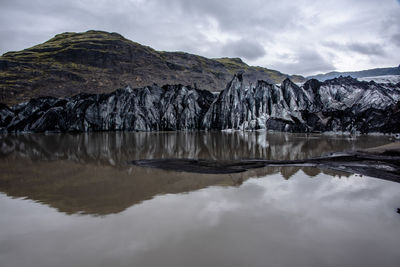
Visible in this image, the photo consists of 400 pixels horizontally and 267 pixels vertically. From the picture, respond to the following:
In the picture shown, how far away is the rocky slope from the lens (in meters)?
52.6

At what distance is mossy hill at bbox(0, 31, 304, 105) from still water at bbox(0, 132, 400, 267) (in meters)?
67.1

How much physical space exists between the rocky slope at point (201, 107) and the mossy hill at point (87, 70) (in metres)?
14.4

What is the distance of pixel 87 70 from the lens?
3255 inches

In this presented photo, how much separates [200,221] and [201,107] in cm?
5552

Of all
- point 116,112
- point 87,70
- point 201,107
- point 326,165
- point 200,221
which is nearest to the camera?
point 200,221

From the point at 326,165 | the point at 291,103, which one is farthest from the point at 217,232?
the point at 291,103

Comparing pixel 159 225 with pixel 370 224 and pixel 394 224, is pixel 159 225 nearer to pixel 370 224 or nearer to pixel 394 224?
pixel 370 224

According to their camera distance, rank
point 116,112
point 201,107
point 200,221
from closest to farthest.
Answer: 1. point 200,221
2. point 116,112
3. point 201,107

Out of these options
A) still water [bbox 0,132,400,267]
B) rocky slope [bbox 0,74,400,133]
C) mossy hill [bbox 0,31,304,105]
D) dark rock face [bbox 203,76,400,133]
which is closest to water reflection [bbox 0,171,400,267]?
still water [bbox 0,132,400,267]

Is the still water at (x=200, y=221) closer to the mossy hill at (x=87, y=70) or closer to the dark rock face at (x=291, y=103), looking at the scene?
the dark rock face at (x=291, y=103)

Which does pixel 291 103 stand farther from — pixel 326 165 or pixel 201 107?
pixel 326 165

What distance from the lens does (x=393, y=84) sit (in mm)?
61281

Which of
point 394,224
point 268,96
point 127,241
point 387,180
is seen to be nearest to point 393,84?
point 268,96

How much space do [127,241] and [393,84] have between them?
75097 millimetres
